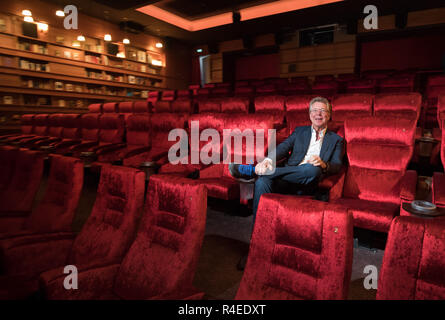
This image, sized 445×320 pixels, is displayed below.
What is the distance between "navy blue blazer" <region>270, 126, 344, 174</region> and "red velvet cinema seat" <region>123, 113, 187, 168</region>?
3.50ft

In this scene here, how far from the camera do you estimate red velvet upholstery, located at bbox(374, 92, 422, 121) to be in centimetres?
204

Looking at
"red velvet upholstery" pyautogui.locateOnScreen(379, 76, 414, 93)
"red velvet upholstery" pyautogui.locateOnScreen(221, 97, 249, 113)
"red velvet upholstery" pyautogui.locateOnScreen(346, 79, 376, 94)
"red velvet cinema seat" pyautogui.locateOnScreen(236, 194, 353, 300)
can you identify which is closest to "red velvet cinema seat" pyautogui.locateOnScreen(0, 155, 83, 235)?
"red velvet cinema seat" pyautogui.locateOnScreen(236, 194, 353, 300)

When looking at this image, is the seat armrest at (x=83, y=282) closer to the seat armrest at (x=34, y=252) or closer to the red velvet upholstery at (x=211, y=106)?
the seat armrest at (x=34, y=252)

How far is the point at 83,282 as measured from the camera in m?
0.86

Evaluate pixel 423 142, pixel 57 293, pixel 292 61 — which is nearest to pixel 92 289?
pixel 57 293

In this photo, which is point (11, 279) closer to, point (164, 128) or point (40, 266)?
point (40, 266)

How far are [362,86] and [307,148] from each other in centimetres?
Result: 285

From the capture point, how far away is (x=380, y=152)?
5.21 feet

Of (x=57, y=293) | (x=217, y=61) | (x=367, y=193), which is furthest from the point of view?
(x=217, y=61)

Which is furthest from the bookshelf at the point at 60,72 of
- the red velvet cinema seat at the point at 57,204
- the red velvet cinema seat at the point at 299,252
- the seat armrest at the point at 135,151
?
the red velvet cinema seat at the point at 299,252

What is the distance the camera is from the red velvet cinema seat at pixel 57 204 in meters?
1.30

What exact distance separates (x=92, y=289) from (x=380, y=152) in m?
1.56

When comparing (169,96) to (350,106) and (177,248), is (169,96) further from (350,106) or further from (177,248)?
(177,248)

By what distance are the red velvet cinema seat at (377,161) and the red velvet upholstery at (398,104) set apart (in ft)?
1.66
